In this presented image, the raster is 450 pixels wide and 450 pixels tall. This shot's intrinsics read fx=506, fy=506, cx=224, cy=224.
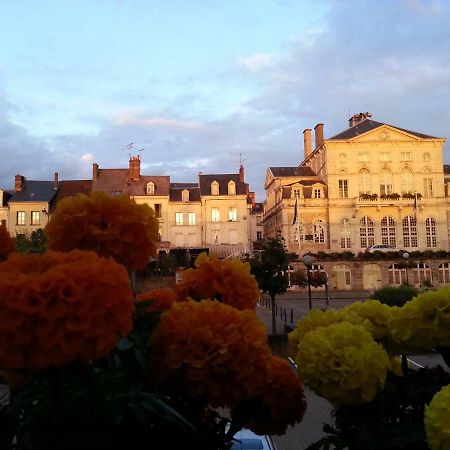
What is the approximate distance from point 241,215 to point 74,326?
4642cm

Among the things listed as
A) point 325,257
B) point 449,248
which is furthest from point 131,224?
point 449,248

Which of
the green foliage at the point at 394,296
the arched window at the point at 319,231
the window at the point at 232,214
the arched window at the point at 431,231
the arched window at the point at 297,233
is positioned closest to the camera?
the green foliage at the point at 394,296

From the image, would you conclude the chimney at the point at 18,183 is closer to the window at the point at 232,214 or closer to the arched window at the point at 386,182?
the window at the point at 232,214

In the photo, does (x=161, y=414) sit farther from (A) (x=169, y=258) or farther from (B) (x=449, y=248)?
(B) (x=449, y=248)

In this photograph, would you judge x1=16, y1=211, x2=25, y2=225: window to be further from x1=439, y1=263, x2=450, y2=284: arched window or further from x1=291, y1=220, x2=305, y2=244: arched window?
x1=439, y1=263, x2=450, y2=284: arched window

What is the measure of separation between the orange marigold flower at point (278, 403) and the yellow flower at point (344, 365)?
0.07 m

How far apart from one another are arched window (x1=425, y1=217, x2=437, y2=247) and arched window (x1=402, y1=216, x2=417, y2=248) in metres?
1.20

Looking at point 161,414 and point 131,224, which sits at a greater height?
point 131,224

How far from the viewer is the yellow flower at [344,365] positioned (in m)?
2.08

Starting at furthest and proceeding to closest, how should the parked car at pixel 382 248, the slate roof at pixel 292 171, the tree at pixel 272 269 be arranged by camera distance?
1. the slate roof at pixel 292 171
2. the parked car at pixel 382 248
3. the tree at pixel 272 269

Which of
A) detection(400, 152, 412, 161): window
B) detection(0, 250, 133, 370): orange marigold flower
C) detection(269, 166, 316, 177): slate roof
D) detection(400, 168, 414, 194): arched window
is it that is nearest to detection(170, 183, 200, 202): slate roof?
detection(269, 166, 316, 177): slate roof

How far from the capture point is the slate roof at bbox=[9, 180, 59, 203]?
48.8m

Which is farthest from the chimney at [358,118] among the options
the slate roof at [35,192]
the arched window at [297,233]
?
the slate roof at [35,192]

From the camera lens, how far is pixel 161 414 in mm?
1736
